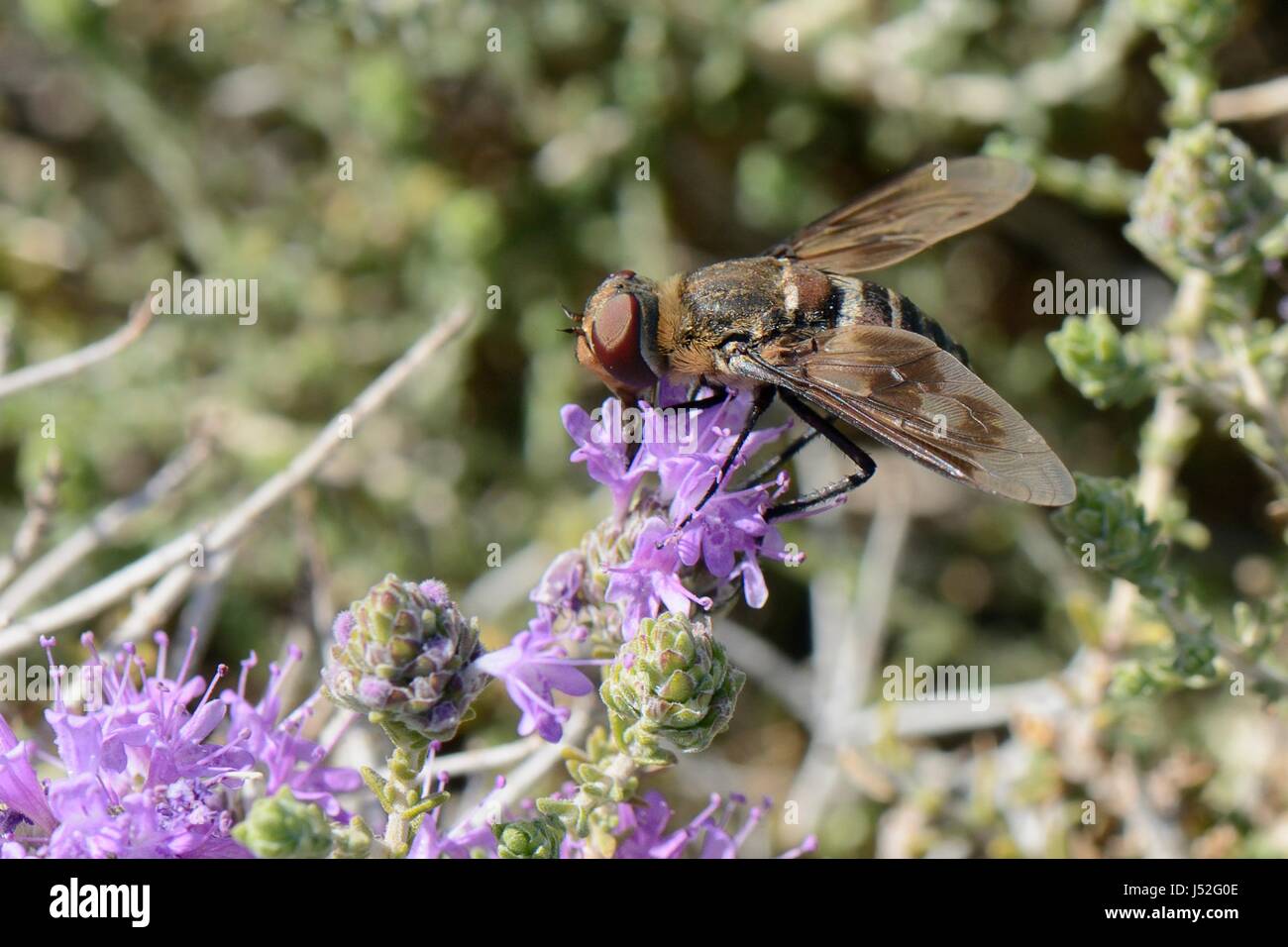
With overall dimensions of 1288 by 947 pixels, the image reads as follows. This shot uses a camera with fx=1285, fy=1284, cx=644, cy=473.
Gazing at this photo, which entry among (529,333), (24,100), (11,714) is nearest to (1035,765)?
(529,333)

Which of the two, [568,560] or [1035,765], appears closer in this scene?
[568,560]

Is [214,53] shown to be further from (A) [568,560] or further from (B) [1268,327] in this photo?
(B) [1268,327]

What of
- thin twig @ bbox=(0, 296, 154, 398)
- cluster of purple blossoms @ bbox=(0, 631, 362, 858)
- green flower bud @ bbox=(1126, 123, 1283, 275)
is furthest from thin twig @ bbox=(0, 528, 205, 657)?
green flower bud @ bbox=(1126, 123, 1283, 275)

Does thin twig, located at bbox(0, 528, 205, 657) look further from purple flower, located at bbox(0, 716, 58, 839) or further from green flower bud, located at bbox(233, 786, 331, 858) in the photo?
green flower bud, located at bbox(233, 786, 331, 858)

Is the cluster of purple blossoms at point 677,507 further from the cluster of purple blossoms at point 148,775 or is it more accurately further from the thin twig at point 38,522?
the thin twig at point 38,522

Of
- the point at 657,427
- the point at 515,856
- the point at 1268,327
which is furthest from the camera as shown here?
the point at 1268,327

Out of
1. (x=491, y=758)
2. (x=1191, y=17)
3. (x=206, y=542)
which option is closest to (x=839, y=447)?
(x=491, y=758)

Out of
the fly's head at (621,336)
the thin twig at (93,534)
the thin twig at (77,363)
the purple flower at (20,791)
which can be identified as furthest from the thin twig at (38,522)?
the fly's head at (621,336)
